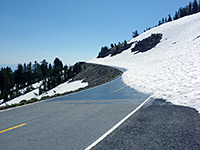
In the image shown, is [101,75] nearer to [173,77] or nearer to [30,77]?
[173,77]

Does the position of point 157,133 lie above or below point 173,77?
below

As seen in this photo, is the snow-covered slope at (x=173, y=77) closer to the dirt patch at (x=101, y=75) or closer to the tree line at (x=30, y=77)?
the dirt patch at (x=101, y=75)

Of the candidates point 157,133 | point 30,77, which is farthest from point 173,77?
point 30,77

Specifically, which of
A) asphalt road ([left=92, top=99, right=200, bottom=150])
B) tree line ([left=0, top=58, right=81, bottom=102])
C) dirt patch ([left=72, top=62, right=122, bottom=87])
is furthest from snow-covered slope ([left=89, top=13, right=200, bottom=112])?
tree line ([left=0, top=58, right=81, bottom=102])

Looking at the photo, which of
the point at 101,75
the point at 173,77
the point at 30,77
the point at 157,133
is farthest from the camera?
the point at 30,77

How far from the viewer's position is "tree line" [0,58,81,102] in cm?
7494

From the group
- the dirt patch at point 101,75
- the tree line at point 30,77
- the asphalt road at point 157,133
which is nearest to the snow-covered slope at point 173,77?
the asphalt road at point 157,133

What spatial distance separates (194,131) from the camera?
400cm

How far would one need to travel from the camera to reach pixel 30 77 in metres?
103

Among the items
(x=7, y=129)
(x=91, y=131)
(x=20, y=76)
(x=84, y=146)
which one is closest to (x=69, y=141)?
(x=84, y=146)

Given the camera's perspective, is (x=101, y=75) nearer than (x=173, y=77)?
No

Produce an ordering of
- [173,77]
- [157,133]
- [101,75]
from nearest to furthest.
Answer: [157,133]
[173,77]
[101,75]

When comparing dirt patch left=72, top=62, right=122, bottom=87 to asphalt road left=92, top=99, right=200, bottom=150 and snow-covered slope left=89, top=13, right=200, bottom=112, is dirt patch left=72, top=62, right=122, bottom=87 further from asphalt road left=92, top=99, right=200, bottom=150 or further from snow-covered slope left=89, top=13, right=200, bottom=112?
asphalt road left=92, top=99, right=200, bottom=150

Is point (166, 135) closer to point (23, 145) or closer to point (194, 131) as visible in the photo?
point (194, 131)
